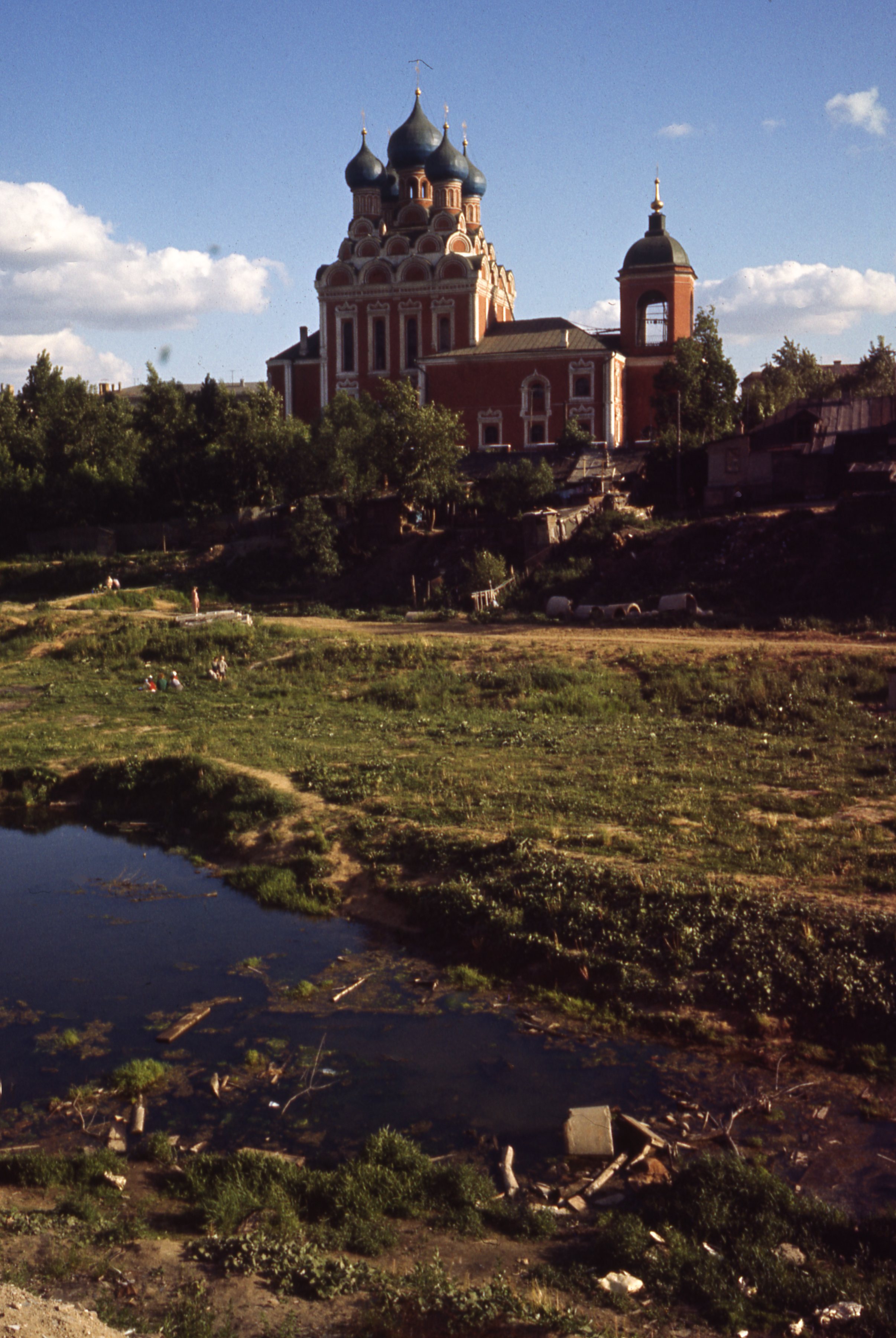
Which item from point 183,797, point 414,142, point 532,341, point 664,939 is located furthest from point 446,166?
point 664,939

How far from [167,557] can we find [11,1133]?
109ft

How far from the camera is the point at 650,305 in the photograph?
171 ft

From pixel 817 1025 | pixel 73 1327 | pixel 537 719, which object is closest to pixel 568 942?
pixel 817 1025

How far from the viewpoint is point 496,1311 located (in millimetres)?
5684

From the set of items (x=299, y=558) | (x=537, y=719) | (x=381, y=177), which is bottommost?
(x=537, y=719)

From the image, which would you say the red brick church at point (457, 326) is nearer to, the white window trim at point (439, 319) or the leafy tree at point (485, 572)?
the white window trim at point (439, 319)

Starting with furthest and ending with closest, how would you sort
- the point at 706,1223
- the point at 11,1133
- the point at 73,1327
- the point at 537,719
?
the point at 537,719
the point at 11,1133
the point at 706,1223
the point at 73,1327

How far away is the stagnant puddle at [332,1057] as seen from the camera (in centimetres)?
778

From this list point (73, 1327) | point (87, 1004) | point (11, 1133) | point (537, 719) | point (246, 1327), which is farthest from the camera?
point (537, 719)

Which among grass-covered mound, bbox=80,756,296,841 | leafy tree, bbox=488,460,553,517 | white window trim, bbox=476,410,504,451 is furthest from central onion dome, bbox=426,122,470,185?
grass-covered mound, bbox=80,756,296,841

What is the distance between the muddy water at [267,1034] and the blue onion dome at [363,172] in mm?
52552

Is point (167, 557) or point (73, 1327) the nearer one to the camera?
point (73, 1327)

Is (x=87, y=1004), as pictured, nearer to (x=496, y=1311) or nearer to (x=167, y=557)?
(x=496, y=1311)

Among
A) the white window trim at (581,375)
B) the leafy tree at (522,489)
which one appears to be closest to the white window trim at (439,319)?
the white window trim at (581,375)
